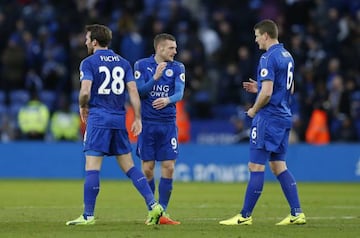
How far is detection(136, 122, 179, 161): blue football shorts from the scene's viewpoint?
13.7 m

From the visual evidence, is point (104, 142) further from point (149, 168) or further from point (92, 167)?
point (149, 168)

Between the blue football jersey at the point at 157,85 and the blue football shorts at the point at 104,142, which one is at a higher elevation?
the blue football jersey at the point at 157,85

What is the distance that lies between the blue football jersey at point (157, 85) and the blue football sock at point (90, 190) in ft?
4.69

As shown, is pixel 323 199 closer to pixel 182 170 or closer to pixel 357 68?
pixel 182 170

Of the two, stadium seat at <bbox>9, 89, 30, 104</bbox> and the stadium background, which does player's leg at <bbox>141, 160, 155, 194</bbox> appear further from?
stadium seat at <bbox>9, 89, 30, 104</bbox>

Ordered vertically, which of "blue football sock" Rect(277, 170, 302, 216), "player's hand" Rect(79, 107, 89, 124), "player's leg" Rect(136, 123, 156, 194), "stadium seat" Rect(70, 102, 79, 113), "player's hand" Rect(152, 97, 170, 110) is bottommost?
"blue football sock" Rect(277, 170, 302, 216)

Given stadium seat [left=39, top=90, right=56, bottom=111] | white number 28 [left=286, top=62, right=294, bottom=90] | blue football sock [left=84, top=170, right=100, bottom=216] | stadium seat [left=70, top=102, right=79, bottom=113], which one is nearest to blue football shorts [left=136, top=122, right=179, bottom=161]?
blue football sock [left=84, top=170, right=100, bottom=216]

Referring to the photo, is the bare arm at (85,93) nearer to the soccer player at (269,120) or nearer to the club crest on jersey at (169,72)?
the club crest on jersey at (169,72)

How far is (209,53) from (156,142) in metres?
14.8

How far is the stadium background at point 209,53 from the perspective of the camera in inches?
1027

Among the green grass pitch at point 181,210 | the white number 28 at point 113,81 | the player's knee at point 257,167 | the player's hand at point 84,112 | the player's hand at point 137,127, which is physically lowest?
the green grass pitch at point 181,210

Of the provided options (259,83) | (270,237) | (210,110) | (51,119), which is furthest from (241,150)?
(270,237)

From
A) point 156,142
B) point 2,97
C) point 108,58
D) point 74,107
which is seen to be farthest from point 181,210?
point 2,97

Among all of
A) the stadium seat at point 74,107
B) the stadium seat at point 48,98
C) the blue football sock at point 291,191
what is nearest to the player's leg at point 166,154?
the blue football sock at point 291,191
